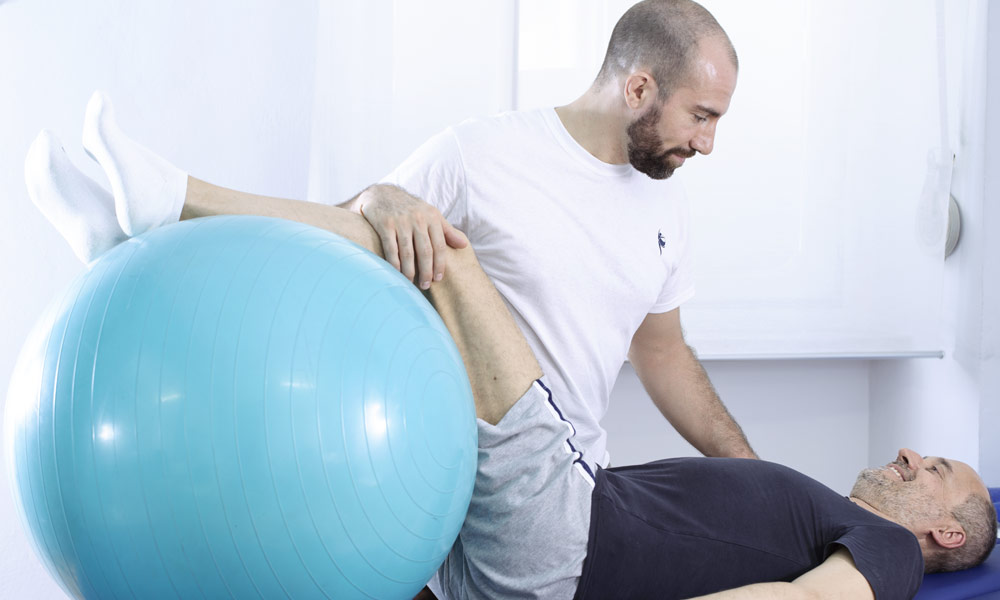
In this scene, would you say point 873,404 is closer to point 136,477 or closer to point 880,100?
point 880,100

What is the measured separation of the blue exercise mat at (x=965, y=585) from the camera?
1.52m

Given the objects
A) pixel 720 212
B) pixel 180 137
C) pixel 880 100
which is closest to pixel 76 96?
pixel 180 137

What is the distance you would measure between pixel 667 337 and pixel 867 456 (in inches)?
48.2

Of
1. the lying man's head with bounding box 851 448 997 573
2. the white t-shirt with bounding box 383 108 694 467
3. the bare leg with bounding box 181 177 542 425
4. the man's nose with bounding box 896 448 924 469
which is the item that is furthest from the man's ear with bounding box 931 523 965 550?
the bare leg with bounding box 181 177 542 425

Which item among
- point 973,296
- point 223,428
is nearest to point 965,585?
point 973,296

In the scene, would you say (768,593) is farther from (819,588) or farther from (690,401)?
(690,401)

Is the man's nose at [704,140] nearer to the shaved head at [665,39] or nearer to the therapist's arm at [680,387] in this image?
the shaved head at [665,39]

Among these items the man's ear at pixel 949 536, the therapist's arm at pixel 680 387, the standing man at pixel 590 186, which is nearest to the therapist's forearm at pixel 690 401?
the therapist's arm at pixel 680 387

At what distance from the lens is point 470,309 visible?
1292 millimetres

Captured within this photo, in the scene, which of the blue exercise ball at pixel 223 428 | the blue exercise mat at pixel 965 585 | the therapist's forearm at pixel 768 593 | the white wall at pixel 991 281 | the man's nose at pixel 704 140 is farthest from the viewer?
the white wall at pixel 991 281

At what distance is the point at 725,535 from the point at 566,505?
0.27m

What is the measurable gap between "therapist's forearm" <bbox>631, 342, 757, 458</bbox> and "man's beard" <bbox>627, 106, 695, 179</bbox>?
46 cm

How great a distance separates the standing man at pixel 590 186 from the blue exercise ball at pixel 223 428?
0.73 m

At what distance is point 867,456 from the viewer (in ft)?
9.11
